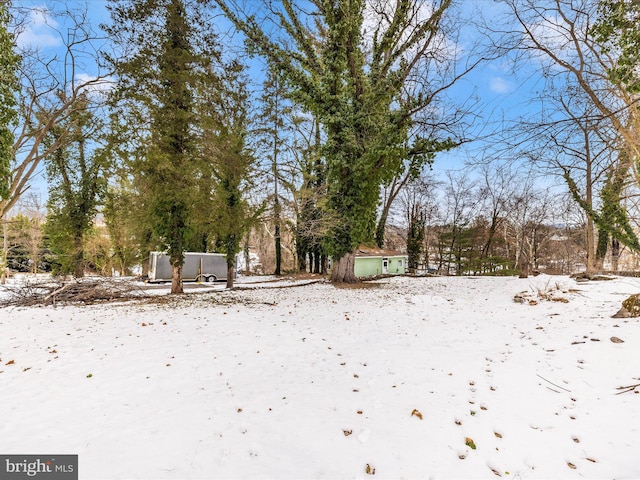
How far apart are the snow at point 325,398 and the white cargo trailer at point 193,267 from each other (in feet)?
44.7

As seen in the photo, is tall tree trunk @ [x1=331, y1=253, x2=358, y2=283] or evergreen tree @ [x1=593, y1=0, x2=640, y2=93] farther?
tall tree trunk @ [x1=331, y1=253, x2=358, y2=283]

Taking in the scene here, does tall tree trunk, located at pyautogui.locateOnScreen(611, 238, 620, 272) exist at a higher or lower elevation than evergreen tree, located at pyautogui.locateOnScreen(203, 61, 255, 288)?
lower

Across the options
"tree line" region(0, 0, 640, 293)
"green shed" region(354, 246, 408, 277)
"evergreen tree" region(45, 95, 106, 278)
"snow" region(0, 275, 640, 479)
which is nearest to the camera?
"snow" region(0, 275, 640, 479)

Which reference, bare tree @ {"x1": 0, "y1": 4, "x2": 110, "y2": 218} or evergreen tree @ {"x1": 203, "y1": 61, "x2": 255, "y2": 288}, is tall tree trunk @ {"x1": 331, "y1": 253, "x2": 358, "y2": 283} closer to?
evergreen tree @ {"x1": 203, "y1": 61, "x2": 255, "y2": 288}

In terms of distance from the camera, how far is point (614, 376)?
3588 millimetres

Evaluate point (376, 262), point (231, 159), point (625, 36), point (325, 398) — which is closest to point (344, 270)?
point (231, 159)

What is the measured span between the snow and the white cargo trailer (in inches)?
537

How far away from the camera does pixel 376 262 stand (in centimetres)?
2698

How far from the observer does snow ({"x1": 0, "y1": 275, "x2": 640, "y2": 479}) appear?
2416 millimetres

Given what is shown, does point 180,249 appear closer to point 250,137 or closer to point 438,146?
point 250,137

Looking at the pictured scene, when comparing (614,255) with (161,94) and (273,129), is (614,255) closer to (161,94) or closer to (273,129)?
(273,129)

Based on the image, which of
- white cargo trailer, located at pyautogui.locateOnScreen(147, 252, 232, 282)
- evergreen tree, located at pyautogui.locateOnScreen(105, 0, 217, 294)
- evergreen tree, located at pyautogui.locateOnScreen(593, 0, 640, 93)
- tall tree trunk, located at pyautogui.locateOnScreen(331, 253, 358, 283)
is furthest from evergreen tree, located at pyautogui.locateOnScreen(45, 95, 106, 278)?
evergreen tree, located at pyautogui.locateOnScreen(593, 0, 640, 93)

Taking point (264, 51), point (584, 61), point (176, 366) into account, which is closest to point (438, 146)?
point (584, 61)

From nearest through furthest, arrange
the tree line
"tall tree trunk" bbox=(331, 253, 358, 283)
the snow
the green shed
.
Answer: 1. the snow
2. the tree line
3. "tall tree trunk" bbox=(331, 253, 358, 283)
4. the green shed
